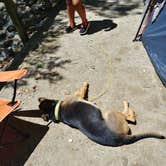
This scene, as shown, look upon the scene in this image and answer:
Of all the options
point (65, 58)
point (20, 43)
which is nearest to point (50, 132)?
point (65, 58)

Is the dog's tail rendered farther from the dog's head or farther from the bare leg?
the bare leg

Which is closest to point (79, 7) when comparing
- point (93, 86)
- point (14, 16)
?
point (14, 16)

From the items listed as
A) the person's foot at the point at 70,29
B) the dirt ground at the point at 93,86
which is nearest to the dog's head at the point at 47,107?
the dirt ground at the point at 93,86

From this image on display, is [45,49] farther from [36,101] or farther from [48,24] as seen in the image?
[36,101]

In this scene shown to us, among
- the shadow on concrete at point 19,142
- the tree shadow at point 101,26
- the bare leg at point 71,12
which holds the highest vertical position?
the bare leg at point 71,12

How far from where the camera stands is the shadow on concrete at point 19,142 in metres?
5.09

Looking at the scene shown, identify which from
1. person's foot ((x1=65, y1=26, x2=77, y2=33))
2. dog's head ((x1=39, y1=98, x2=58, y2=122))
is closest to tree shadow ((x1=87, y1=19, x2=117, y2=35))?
person's foot ((x1=65, y1=26, x2=77, y2=33))

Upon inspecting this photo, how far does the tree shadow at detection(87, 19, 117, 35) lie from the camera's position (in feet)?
24.0

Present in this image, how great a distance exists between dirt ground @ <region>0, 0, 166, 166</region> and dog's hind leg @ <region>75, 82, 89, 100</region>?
10 cm

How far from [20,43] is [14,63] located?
1.24 meters

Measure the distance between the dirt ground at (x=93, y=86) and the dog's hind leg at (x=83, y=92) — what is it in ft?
0.32

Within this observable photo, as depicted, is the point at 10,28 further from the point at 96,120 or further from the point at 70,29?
the point at 96,120

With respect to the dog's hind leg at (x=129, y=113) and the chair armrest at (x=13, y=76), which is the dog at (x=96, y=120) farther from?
the chair armrest at (x=13, y=76)

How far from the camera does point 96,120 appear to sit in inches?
183
